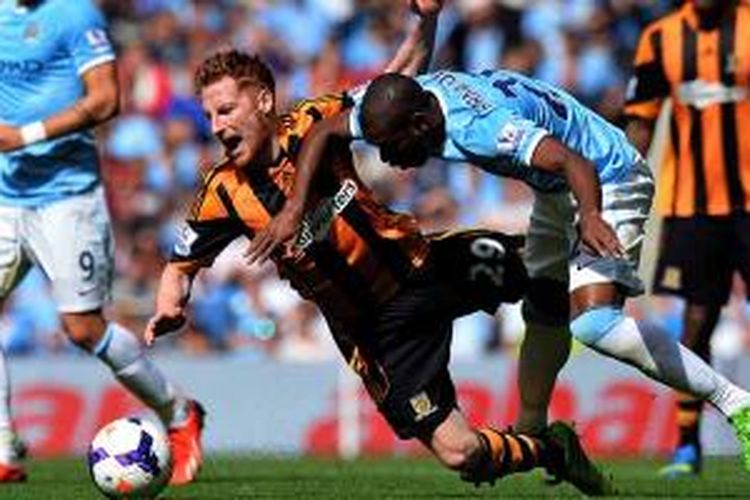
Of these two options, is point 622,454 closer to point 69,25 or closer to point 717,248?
point 717,248

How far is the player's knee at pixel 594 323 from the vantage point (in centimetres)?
875

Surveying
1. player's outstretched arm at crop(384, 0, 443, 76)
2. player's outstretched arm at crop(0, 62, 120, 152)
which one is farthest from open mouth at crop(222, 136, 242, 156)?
player's outstretched arm at crop(0, 62, 120, 152)

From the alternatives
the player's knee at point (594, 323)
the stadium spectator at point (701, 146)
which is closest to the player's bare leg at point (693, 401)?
the stadium spectator at point (701, 146)

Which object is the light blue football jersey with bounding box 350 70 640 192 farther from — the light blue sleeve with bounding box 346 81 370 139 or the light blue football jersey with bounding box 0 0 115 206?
the light blue football jersey with bounding box 0 0 115 206

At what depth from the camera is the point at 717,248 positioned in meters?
11.6

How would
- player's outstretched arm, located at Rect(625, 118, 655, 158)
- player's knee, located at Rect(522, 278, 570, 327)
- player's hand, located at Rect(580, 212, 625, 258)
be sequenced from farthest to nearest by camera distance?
player's outstretched arm, located at Rect(625, 118, 655, 158) < player's knee, located at Rect(522, 278, 570, 327) < player's hand, located at Rect(580, 212, 625, 258)

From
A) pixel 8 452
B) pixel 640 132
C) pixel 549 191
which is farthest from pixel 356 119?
pixel 640 132

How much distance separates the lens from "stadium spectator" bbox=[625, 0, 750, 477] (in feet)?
38.0

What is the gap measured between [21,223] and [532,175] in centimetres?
337

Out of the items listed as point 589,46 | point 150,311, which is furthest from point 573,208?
point 589,46

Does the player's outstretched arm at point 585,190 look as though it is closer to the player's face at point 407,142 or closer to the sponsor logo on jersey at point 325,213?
the player's face at point 407,142

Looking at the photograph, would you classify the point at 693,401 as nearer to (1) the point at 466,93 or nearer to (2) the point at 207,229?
(1) the point at 466,93

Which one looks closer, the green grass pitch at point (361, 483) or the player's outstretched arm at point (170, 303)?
the player's outstretched arm at point (170, 303)

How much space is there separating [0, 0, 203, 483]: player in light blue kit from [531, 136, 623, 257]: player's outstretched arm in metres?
3.20
